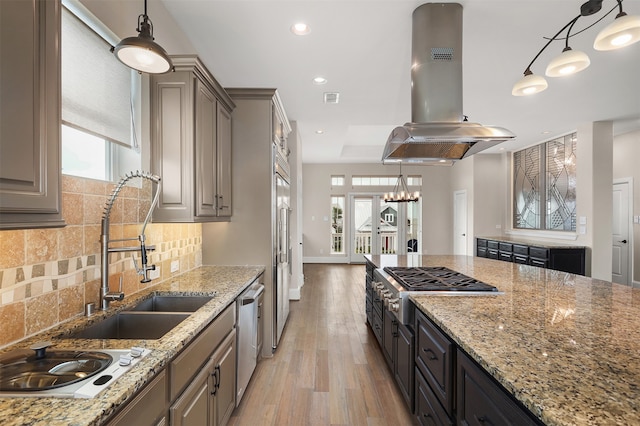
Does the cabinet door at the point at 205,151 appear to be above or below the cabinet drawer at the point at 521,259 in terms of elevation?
above

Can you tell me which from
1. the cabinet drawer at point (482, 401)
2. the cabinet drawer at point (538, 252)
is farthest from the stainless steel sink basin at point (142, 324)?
the cabinet drawer at point (538, 252)

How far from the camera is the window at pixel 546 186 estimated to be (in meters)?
5.49

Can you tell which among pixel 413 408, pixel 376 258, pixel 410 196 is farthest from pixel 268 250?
pixel 410 196

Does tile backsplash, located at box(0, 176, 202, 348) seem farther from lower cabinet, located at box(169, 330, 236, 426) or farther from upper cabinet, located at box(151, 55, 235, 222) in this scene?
lower cabinet, located at box(169, 330, 236, 426)

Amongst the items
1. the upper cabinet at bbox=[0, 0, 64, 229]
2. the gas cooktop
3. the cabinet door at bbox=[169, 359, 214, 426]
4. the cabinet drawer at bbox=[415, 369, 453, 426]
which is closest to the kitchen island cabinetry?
the gas cooktop

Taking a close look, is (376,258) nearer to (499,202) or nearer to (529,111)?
(529,111)

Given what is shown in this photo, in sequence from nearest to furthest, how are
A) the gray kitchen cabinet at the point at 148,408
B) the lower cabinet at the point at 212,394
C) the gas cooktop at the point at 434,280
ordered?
the gray kitchen cabinet at the point at 148,408, the lower cabinet at the point at 212,394, the gas cooktop at the point at 434,280

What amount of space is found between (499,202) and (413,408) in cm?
655

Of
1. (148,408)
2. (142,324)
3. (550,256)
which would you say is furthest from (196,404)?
(550,256)

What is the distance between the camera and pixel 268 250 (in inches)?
121

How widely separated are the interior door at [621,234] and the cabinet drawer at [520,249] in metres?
2.07

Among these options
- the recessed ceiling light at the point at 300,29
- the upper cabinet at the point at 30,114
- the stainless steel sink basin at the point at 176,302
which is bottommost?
the stainless steel sink basin at the point at 176,302

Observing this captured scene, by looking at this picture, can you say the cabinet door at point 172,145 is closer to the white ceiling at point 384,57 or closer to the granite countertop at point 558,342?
the white ceiling at point 384,57

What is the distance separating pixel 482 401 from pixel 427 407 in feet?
2.37
